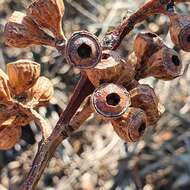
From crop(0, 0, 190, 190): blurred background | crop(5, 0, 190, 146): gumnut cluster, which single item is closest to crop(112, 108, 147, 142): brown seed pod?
crop(5, 0, 190, 146): gumnut cluster

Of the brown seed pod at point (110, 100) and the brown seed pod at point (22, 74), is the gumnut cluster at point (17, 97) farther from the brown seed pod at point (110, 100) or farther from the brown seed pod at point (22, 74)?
the brown seed pod at point (110, 100)

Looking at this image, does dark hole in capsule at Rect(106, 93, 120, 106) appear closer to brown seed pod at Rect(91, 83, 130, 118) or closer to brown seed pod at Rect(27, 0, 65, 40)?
brown seed pod at Rect(91, 83, 130, 118)

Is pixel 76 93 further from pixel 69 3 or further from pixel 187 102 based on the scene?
pixel 69 3

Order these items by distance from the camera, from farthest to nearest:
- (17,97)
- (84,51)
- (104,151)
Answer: (104,151), (17,97), (84,51)

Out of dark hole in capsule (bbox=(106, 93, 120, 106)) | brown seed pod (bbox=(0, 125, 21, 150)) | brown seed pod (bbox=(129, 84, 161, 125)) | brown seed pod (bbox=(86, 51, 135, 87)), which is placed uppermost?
brown seed pod (bbox=(0, 125, 21, 150))

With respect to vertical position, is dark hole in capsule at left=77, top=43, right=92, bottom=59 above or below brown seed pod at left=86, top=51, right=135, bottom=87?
above

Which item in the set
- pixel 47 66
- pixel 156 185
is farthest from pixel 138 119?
pixel 47 66

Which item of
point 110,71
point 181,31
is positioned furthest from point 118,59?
point 181,31

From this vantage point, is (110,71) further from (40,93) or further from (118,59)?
(40,93)
